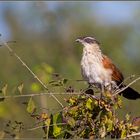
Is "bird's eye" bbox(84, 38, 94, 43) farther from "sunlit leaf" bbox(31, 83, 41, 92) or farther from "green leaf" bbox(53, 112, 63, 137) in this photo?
"green leaf" bbox(53, 112, 63, 137)

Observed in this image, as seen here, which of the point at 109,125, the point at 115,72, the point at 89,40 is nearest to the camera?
the point at 109,125

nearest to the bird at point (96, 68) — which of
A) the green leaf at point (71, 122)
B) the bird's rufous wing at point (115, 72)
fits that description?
the bird's rufous wing at point (115, 72)

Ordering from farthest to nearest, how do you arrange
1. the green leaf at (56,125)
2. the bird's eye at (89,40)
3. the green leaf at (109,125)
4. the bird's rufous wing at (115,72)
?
the bird's eye at (89,40), the bird's rufous wing at (115,72), the green leaf at (56,125), the green leaf at (109,125)

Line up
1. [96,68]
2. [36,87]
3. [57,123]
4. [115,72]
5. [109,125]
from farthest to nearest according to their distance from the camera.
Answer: [96,68]
[115,72]
[36,87]
[57,123]
[109,125]

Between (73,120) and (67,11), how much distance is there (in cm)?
1391

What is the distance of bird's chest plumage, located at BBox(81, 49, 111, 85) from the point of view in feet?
23.4

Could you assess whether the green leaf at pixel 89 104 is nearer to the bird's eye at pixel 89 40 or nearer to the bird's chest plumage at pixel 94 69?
the bird's chest plumage at pixel 94 69

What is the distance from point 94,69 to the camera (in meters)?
7.41

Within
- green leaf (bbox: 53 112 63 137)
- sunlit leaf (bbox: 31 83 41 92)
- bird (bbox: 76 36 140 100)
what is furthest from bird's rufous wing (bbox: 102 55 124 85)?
green leaf (bbox: 53 112 63 137)

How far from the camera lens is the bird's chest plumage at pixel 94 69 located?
7.13m

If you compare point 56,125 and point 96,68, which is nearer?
point 56,125

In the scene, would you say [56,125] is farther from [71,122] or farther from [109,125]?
[109,125]

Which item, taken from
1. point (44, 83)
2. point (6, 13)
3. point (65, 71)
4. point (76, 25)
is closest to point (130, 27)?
point (76, 25)

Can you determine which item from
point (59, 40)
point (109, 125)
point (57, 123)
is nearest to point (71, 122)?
point (57, 123)
